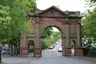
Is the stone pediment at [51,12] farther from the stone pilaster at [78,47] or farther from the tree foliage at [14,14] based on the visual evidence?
the tree foliage at [14,14]

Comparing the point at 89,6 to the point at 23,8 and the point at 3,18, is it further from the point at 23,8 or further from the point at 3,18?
the point at 3,18

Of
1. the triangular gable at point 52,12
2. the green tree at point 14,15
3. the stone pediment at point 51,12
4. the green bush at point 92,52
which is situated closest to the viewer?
the green tree at point 14,15

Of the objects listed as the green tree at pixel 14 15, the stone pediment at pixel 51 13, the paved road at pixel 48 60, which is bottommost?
the paved road at pixel 48 60

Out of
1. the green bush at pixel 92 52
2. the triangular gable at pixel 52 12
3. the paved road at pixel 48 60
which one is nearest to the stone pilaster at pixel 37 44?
the triangular gable at pixel 52 12

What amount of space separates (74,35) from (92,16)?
1211 inches

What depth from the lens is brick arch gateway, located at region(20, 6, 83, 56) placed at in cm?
7219

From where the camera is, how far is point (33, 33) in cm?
7231

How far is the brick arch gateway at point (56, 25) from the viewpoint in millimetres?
72188

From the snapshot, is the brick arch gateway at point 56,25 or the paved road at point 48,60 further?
the brick arch gateway at point 56,25

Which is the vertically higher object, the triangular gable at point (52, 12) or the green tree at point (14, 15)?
the triangular gable at point (52, 12)

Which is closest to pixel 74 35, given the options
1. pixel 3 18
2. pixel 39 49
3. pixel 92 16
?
pixel 39 49

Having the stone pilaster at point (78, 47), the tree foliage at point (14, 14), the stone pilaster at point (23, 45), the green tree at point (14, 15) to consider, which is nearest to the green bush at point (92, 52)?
the stone pilaster at point (78, 47)

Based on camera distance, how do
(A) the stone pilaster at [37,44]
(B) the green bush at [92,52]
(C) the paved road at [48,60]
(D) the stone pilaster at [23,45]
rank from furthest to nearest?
(A) the stone pilaster at [37,44] → (D) the stone pilaster at [23,45] → (B) the green bush at [92,52] → (C) the paved road at [48,60]

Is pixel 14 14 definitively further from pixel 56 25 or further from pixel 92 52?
pixel 56 25
